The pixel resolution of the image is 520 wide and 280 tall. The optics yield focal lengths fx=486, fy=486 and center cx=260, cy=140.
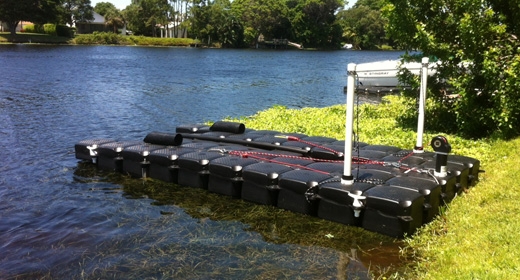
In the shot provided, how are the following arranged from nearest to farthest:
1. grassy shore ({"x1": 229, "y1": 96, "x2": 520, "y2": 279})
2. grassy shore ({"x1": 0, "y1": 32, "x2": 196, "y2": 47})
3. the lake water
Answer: grassy shore ({"x1": 229, "y1": 96, "x2": 520, "y2": 279})
the lake water
grassy shore ({"x1": 0, "y1": 32, "x2": 196, "y2": 47})

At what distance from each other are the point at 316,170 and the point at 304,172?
0.28 m

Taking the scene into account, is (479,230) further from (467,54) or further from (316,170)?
(467,54)

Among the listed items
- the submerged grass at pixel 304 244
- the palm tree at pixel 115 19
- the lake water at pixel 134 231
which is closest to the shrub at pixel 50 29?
the palm tree at pixel 115 19

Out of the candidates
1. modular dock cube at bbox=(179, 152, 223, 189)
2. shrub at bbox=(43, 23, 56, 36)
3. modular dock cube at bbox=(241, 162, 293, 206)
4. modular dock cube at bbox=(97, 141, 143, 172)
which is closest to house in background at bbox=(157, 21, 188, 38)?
shrub at bbox=(43, 23, 56, 36)

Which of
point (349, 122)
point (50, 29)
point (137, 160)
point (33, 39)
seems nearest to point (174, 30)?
point (50, 29)

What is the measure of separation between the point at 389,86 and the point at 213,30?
96.6m

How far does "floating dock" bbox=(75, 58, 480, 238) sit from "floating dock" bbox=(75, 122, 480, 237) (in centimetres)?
2

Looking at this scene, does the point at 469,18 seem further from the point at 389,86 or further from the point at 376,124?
the point at 389,86

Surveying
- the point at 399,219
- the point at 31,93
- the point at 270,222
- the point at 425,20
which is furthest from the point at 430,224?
the point at 31,93

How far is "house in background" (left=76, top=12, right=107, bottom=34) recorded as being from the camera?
127456 millimetres

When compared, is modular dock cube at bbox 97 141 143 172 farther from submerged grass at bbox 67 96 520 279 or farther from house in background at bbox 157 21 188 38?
house in background at bbox 157 21 188 38

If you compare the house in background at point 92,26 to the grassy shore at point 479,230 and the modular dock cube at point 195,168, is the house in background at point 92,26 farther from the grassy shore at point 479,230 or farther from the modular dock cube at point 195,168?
the grassy shore at point 479,230

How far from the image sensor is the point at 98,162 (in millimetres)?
12781

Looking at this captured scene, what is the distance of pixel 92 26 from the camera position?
130 meters
